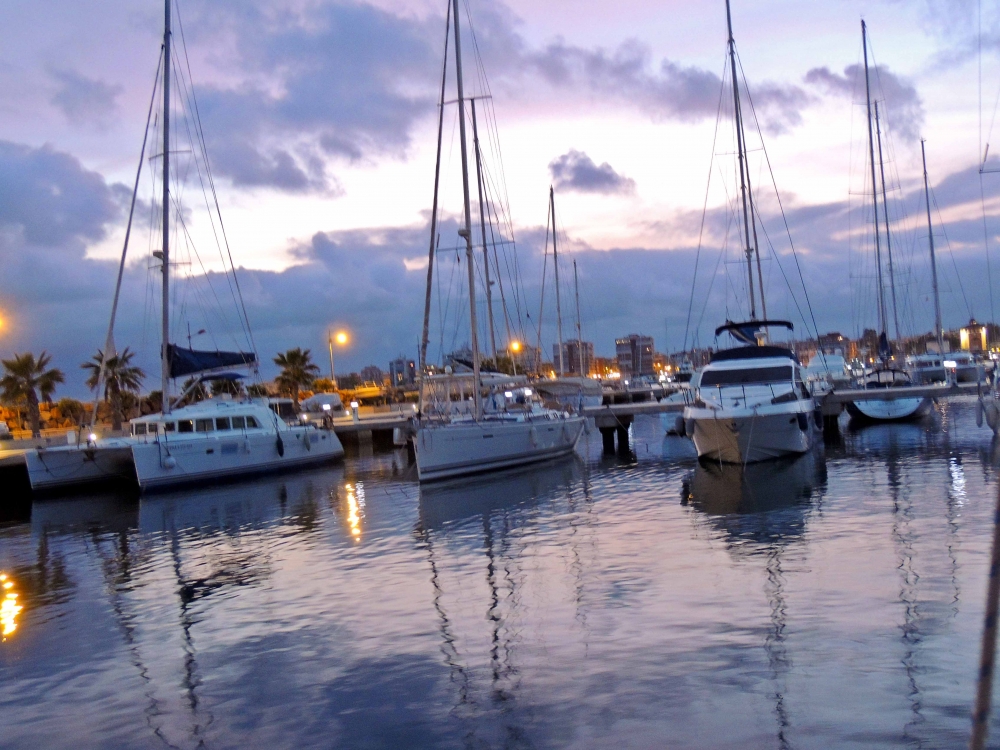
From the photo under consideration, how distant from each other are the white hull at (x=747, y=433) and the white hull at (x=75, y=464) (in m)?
18.9

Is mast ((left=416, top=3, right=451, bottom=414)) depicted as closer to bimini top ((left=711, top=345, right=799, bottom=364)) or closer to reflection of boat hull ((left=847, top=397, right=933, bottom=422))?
bimini top ((left=711, top=345, right=799, bottom=364))

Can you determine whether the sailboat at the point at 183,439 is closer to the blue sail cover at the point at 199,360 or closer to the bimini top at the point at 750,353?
the blue sail cover at the point at 199,360

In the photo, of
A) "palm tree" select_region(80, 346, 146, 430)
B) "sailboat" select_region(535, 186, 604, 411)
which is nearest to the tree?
"palm tree" select_region(80, 346, 146, 430)

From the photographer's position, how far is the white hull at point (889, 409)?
42750 millimetres

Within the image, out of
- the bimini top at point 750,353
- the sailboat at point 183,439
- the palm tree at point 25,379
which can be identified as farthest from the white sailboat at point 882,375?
→ the palm tree at point 25,379

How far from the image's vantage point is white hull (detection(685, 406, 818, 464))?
27.9 meters

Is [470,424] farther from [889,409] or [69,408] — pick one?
[69,408]

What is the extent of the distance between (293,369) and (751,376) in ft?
143

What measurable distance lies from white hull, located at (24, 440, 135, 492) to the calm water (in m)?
8.38

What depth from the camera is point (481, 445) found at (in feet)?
96.3

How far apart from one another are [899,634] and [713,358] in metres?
20.5

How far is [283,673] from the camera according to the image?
1058 cm

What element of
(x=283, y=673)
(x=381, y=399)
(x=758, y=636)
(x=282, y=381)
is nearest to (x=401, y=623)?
(x=283, y=673)

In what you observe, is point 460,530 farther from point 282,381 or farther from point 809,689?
point 282,381
